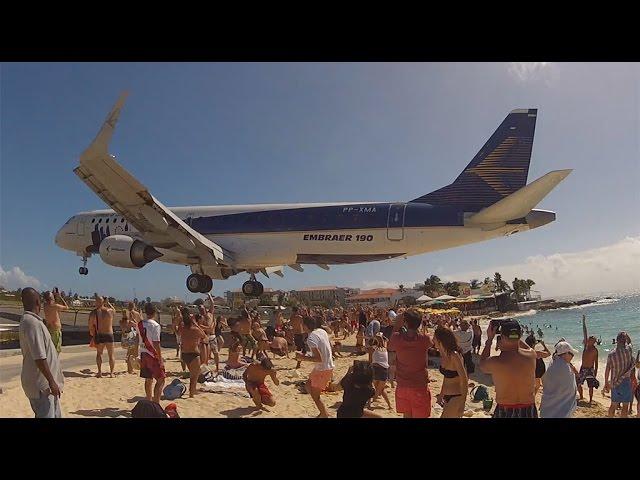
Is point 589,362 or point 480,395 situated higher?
point 589,362

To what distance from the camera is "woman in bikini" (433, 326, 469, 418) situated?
3939mm

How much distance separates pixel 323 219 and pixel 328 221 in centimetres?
22

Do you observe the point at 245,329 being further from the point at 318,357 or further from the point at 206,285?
the point at 206,285

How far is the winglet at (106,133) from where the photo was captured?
9664mm

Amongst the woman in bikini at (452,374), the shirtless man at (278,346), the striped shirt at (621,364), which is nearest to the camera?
the woman in bikini at (452,374)

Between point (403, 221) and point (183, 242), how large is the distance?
306 inches

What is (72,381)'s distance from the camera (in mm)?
7945

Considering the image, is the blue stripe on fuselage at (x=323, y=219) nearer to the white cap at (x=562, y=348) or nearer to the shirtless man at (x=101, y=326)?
the shirtless man at (x=101, y=326)

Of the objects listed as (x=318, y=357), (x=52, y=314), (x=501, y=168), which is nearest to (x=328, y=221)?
(x=501, y=168)

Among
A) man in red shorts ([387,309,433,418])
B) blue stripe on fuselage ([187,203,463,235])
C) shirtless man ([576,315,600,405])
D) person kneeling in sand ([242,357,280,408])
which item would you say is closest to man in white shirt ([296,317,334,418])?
man in red shorts ([387,309,433,418])

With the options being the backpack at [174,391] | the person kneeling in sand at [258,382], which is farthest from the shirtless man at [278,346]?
the person kneeling in sand at [258,382]

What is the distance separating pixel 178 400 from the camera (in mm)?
6871

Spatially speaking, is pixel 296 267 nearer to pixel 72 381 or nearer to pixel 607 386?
pixel 72 381

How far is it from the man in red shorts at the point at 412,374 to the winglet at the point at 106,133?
740 cm
